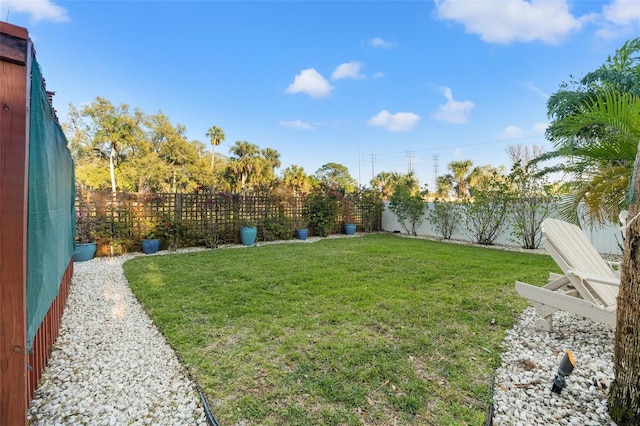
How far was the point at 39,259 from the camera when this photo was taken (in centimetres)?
147

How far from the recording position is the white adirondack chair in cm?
254

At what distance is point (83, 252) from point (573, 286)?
336 inches

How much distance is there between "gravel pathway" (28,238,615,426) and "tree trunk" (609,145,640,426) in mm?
138

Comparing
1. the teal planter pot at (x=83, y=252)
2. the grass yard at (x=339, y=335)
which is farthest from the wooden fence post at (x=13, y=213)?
the teal planter pot at (x=83, y=252)

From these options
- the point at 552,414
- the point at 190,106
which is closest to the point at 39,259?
the point at 552,414

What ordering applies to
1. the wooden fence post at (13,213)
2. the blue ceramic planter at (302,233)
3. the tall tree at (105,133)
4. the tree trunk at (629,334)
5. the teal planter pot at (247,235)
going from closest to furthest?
1. the wooden fence post at (13,213)
2. the tree trunk at (629,334)
3. the teal planter pot at (247,235)
4. the blue ceramic planter at (302,233)
5. the tall tree at (105,133)

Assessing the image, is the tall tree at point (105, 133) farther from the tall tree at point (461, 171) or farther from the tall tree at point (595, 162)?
the tall tree at point (461, 171)

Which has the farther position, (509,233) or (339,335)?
(509,233)

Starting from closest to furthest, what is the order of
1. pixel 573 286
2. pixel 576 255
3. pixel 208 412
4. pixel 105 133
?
pixel 208 412
pixel 573 286
pixel 576 255
pixel 105 133

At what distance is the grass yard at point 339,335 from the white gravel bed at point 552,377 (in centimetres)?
13

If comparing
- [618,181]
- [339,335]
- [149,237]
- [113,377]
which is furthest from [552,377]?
[149,237]

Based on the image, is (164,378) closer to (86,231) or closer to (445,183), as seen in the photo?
(86,231)

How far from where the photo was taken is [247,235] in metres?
9.09

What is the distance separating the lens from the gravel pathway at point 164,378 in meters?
1.71
